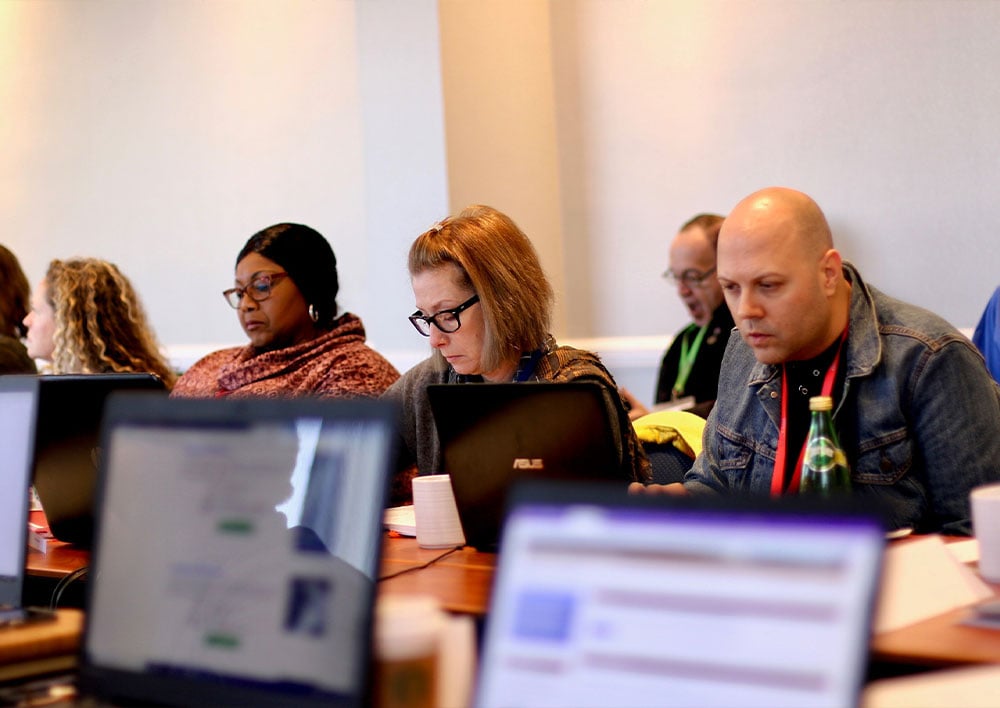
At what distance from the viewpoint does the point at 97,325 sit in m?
4.21

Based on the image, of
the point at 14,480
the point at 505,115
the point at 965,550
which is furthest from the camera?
the point at 505,115

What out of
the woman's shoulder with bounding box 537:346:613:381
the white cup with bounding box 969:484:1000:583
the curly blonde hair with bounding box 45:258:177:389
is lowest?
the white cup with bounding box 969:484:1000:583

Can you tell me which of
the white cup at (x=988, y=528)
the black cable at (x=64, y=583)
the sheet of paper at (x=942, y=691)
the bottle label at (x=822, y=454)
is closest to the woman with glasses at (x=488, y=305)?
the bottle label at (x=822, y=454)

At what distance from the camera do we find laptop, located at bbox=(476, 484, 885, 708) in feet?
2.82

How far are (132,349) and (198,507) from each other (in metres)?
3.13

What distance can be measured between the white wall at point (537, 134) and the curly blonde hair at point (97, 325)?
99 centimetres

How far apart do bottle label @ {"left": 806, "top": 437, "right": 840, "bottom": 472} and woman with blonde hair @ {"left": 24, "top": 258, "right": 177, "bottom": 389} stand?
8.22 ft

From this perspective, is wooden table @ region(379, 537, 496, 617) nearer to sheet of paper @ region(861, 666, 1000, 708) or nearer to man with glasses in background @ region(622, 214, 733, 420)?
sheet of paper @ region(861, 666, 1000, 708)

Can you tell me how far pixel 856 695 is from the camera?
839 mm

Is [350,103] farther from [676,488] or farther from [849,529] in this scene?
[849,529]

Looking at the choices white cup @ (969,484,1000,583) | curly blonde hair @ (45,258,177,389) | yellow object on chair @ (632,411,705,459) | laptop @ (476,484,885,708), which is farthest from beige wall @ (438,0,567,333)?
laptop @ (476,484,885,708)

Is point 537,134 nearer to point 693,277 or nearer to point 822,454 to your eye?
point 693,277

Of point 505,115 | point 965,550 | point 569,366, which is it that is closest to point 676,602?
point 965,550

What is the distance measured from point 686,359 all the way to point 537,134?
1165 millimetres
